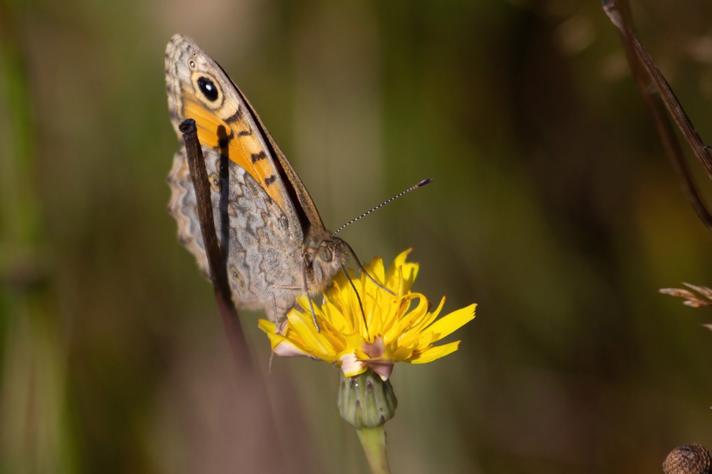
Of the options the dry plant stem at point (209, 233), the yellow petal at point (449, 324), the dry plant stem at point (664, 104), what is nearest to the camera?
the dry plant stem at point (209, 233)

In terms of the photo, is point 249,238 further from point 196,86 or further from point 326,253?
point 196,86

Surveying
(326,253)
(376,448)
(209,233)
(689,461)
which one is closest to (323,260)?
(326,253)

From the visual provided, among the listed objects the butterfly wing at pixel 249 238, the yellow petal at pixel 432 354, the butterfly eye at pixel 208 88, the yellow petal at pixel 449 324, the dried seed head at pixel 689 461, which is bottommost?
the dried seed head at pixel 689 461

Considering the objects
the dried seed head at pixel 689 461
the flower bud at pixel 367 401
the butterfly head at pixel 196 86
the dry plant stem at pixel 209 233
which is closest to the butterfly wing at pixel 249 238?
the butterfly head at pixel 196 86

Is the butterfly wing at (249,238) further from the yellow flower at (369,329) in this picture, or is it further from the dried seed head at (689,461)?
the dried seed head at (689,461)

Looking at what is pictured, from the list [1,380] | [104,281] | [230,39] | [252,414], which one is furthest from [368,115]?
Answer: [252,414]

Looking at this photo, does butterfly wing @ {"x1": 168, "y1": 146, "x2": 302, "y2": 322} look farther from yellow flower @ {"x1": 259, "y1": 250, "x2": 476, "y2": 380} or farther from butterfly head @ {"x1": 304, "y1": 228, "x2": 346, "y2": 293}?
yellow flower @ {"x1": 259, "y1": 250, "x2": 476, "y2": 380}
